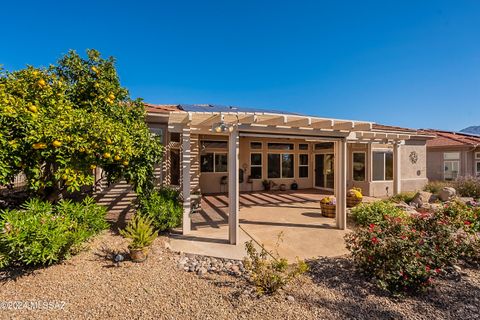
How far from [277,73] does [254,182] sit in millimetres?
7768

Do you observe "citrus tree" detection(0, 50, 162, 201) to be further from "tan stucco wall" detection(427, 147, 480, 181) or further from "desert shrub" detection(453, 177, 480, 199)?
"tan stucco wall" detection(427, 147, 480, 181)

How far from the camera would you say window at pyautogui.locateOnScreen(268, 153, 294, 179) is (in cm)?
1462

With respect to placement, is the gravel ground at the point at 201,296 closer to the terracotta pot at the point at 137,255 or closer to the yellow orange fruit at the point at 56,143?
the terracotta pot at the point at 137,255

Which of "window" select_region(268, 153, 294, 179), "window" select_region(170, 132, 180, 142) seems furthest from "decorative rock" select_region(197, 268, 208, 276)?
"window" select_region(268, 153, 294, 179)

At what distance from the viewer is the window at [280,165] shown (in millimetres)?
14617

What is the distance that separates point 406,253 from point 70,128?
6057 millimetres

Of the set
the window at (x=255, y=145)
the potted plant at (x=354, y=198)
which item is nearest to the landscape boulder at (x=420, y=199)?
the potted plant at (x=354, y=198)

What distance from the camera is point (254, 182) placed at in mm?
14281

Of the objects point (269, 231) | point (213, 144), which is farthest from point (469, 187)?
point (213, 144)

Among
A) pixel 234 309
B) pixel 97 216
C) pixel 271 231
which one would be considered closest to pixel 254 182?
pixel 271 231

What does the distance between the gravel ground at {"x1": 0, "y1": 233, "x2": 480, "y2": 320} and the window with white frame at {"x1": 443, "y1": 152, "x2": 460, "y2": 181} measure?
18136 millimetres

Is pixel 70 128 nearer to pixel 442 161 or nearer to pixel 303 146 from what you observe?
pixel 303 146

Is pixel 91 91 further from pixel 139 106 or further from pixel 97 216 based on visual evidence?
pixel 97 216

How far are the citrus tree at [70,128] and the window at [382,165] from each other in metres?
11.8
